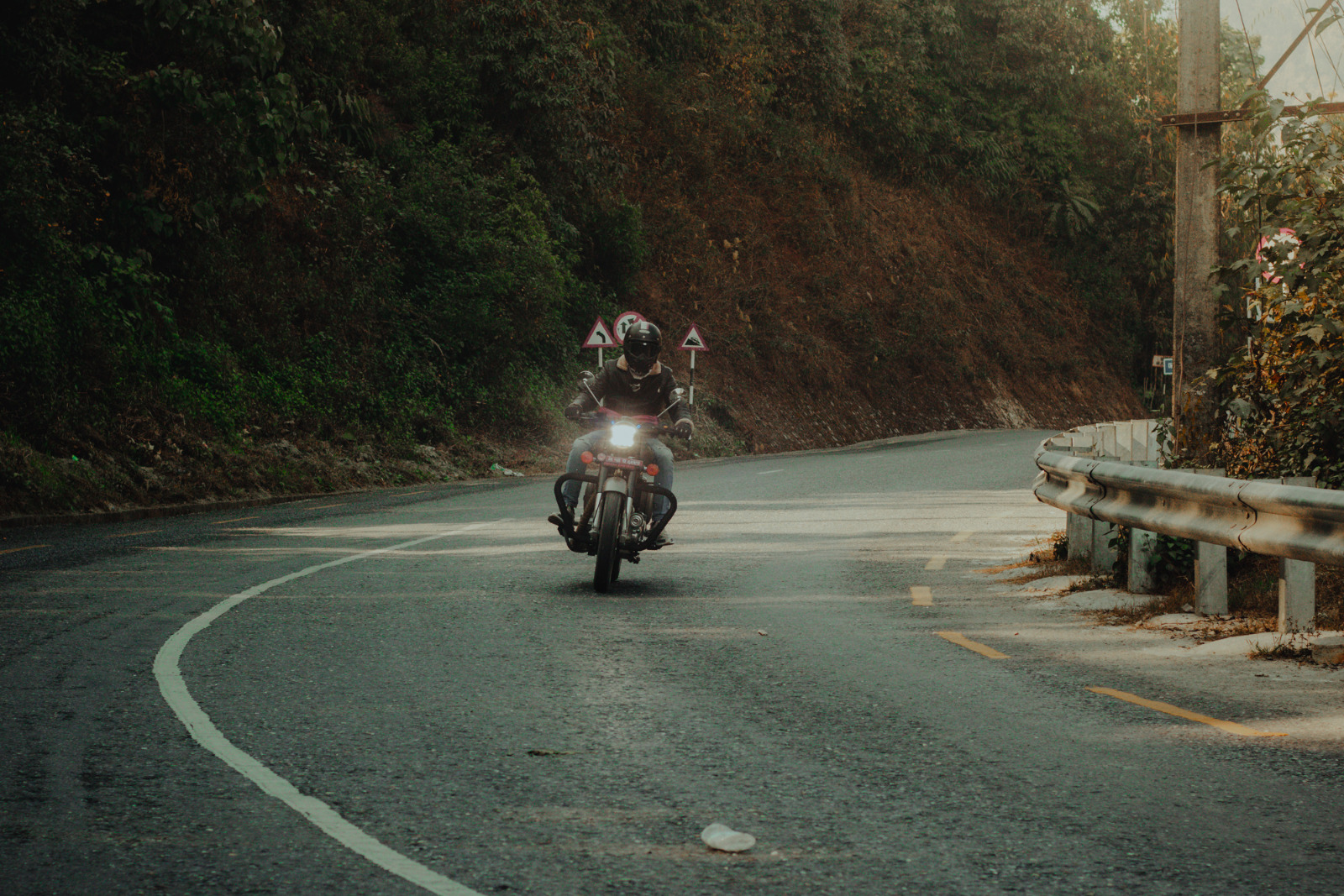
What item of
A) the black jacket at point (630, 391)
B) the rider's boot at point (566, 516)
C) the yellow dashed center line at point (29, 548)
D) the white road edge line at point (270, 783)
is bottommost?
the yellow dashed center line at point (29, 548)

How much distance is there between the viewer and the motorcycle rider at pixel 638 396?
11023 mm

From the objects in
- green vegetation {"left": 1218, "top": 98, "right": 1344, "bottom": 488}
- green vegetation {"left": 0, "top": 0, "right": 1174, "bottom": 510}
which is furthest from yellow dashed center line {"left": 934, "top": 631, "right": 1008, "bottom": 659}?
green vegetation {"left": 0, "top": 0, "right": 1174, "bottom": 510}

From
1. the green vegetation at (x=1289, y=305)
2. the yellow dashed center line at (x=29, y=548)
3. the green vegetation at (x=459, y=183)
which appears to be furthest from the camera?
the green vegetation at (x=459, y=183)

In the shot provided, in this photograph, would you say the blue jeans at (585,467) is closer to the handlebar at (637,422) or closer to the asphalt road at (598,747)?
the handlebar at (637,422)

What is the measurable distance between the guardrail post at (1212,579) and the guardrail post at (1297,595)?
86 centimetres

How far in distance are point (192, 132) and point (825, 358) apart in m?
26.9

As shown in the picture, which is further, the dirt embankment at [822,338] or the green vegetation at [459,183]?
the dirt embankment at [822,338]

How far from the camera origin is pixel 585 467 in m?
11.3

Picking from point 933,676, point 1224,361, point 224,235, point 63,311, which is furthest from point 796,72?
point 933,676

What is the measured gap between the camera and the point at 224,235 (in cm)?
2620

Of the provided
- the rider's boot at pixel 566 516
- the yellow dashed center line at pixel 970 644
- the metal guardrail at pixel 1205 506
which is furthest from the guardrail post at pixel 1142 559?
the rider's boot at pixel 566 516

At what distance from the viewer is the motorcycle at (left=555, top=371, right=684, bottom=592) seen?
34.5ft

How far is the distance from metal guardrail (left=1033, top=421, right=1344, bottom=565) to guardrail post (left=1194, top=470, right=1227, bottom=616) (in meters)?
0.29

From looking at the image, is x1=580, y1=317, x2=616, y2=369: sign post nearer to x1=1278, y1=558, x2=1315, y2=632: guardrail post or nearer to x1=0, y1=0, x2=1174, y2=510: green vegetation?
x1=0, y1=0, x2=1174, y2=510: green vegetation
